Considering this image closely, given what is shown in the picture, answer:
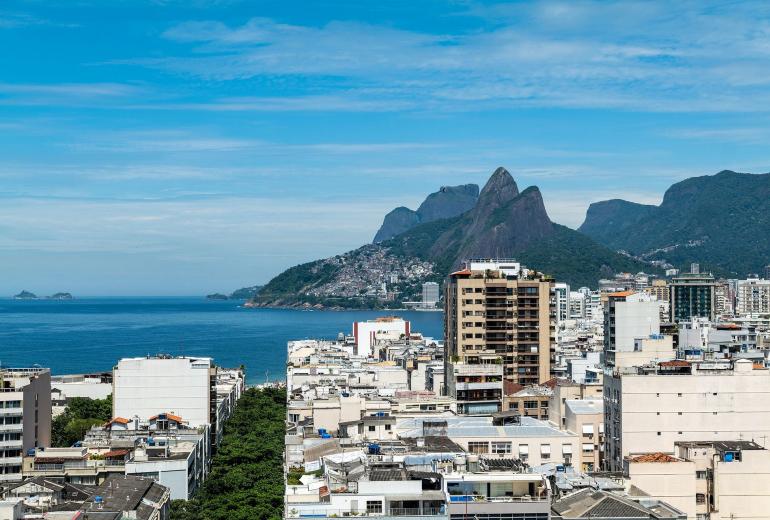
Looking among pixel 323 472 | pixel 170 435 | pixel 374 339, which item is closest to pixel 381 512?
pixel 323 472

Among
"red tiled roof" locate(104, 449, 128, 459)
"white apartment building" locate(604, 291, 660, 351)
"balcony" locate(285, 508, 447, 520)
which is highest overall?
"white apartment building" locate(604, 291, 660, 351)

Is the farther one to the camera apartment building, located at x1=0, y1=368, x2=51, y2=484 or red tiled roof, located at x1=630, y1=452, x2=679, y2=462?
apartment building, located at x1=0, y1=368, x2=51, y2=484

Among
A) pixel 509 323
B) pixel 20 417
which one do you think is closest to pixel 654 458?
pixel 20 417

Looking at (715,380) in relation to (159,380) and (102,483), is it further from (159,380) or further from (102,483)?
(159,380)

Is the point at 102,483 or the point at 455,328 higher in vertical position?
the point at 455,328

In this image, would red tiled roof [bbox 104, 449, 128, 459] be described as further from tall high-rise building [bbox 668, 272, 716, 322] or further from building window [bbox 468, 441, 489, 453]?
tall high-rise building [bbox 668, 272, 716, 322]

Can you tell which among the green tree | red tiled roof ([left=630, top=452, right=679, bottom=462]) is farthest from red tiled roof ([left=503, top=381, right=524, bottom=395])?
red tiled roof ([left=630, top=452, right=679, bottom=462])
